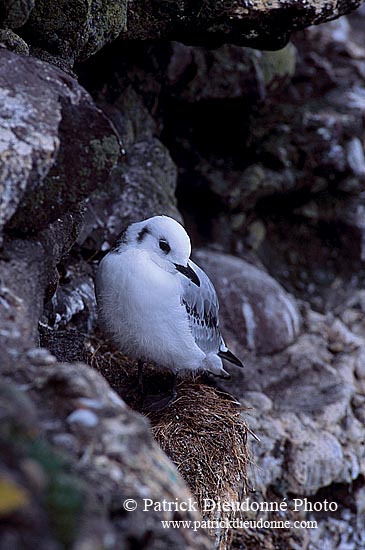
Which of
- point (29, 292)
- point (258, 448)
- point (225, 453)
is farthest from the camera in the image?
point (258, 448)

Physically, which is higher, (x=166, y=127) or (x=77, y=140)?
(x=77, y=140)

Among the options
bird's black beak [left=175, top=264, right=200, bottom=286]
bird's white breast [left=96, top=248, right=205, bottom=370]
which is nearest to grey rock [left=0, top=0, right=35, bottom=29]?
bird's white breast [left=96, top=248, right=205, bottom=370]

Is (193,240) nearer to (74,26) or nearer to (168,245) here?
(168,245)

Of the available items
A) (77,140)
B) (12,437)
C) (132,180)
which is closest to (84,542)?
(12,437)

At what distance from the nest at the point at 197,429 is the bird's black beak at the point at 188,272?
56 centimetres

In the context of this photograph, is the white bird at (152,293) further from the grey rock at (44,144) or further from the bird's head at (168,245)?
the grey rock at (44,144)

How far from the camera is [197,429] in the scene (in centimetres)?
276

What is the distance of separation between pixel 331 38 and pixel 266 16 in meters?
2.63

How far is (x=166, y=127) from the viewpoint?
4.36m

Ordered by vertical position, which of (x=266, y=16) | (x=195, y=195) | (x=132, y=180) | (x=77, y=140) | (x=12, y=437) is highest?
(x=266, y=16)

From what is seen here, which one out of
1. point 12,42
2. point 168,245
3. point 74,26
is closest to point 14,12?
point 12,42

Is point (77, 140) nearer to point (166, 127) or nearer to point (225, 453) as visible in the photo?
point (225, 453)

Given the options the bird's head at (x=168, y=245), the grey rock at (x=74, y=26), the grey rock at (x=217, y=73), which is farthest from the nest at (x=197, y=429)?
the grey rock at (x=217, y=73)

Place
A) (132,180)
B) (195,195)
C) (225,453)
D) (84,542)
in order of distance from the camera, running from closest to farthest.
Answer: (84,542) → (225,453) → (132,180) → (195,195)
